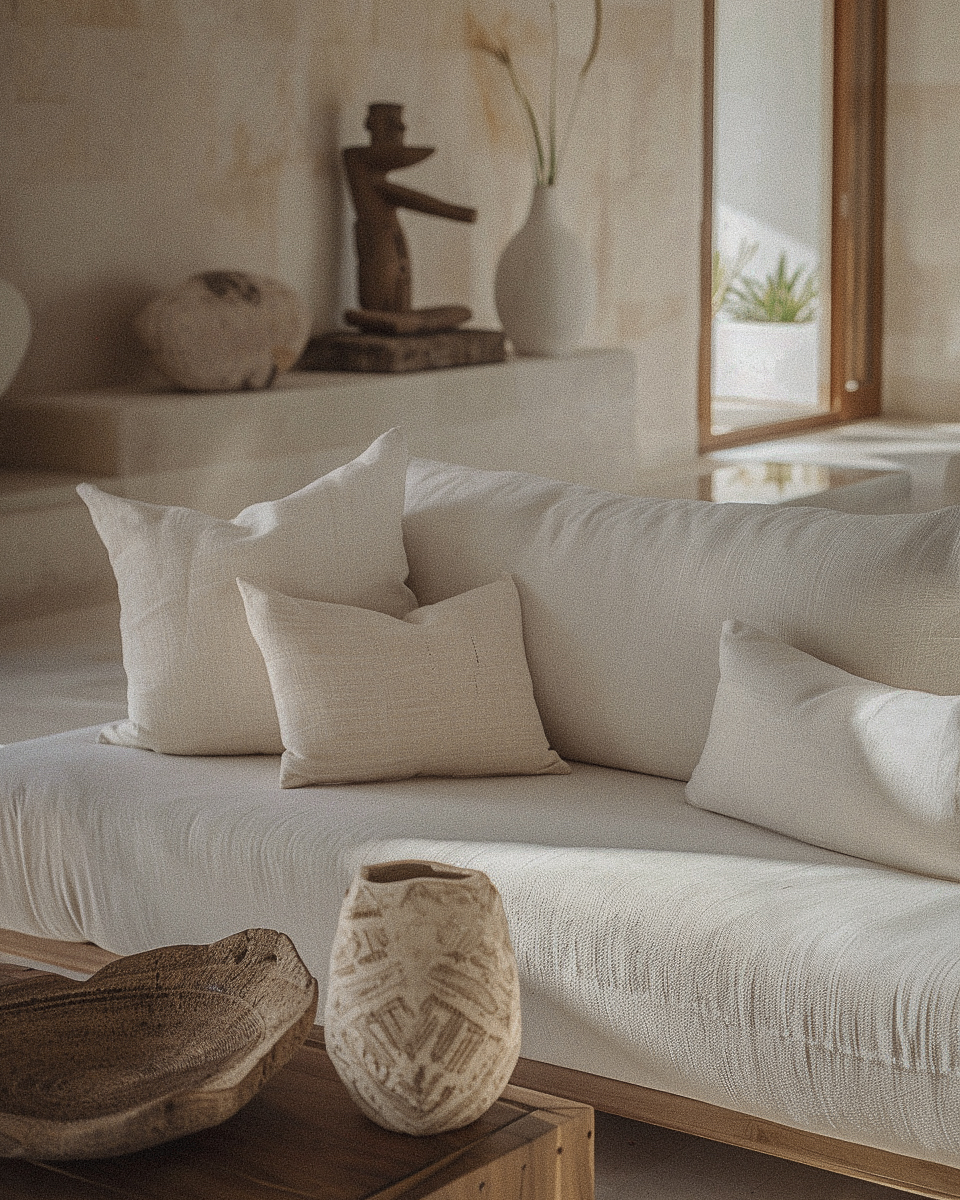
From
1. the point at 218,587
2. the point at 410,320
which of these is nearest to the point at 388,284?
the point at 410,320

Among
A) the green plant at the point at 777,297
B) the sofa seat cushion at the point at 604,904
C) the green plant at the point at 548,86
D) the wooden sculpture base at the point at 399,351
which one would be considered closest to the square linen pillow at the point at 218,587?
the sofa seat cushion at the point at 604,904

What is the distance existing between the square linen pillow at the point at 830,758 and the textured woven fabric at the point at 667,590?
0.29ft

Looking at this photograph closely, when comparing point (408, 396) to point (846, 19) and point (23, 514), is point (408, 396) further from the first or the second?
point (846, 19)

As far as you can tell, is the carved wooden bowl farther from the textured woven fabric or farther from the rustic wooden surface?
the rustic wooden surface

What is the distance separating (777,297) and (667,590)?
22.1ft

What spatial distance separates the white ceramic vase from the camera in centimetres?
660

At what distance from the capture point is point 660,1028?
178 cm

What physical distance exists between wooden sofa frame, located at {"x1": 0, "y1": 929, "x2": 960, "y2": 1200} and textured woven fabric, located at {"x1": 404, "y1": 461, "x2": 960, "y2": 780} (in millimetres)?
595

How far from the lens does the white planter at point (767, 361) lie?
337 inches

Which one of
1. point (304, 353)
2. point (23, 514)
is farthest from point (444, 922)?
point (304, 353)

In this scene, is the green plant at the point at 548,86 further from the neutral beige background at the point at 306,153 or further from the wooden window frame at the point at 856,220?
the wooden window frame at the point at 856,220

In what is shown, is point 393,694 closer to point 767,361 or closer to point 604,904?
point 604,904

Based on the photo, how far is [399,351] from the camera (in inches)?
235

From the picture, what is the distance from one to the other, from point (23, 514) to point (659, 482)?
3.12 metres
